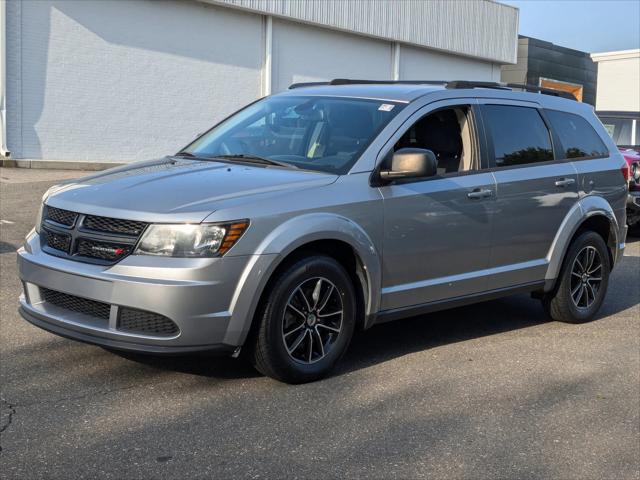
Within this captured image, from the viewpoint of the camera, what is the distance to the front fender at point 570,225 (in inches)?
264

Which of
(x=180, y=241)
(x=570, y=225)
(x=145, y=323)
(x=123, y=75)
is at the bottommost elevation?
(x=145, y=323)

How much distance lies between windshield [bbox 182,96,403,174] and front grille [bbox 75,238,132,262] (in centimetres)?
139

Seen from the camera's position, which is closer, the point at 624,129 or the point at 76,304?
the point at 76,304

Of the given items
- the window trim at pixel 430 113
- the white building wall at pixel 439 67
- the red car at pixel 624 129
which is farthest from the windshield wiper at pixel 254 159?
the white building wall at pixel 439 67

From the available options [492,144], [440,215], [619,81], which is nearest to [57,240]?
[440,215]

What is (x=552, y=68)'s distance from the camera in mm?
39781

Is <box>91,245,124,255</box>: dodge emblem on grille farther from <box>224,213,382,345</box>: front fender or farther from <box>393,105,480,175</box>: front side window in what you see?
<box>393,105,480,175</box>: front side window

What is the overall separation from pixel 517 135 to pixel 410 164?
1645 mm

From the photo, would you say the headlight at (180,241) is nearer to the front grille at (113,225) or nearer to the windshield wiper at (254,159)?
the front grille at (113,225)

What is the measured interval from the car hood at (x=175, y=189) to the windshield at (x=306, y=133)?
0.27 meters

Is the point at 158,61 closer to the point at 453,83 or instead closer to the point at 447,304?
the point at 453,83

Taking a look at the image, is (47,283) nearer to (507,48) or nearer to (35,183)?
(35,183)

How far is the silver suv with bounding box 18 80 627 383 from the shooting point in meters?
4.57

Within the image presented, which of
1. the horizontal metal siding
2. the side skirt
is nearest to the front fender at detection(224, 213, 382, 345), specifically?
the side skirt
